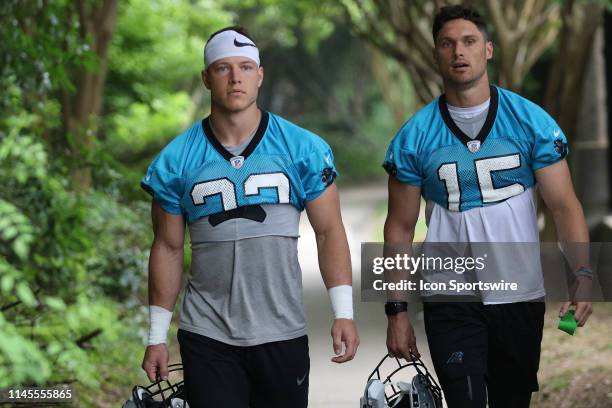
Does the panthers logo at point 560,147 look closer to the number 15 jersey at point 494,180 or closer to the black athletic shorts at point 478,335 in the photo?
the number 15 jersey at point 494,180

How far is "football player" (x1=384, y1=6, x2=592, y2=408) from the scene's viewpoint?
16.3 feet

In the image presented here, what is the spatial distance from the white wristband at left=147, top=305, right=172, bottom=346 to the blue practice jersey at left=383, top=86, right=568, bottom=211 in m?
1.23

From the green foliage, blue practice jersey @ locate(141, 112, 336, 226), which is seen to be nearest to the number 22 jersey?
blue practice jersey @ locate(141, 112, 336, 226)

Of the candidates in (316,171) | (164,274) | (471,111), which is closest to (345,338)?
(316,171)

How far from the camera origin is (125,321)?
31.4 ft

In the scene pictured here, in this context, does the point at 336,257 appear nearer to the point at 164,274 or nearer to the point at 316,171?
the point at 316,171

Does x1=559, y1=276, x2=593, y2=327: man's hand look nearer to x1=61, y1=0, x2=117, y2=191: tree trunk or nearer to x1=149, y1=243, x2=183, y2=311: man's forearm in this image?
x1=149, y1=243, x2=183, y2=311: man's forearm

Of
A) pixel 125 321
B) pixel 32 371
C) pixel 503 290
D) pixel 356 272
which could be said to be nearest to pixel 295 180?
pixel 503 290

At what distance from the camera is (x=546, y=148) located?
4949 millimetres

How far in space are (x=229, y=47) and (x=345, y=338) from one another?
1.22m

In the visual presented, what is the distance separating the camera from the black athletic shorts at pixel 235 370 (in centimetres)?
466

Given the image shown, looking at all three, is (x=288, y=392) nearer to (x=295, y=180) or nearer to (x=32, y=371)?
(x=295, y=180)

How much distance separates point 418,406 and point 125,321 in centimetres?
523

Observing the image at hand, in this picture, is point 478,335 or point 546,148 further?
point 478,335
